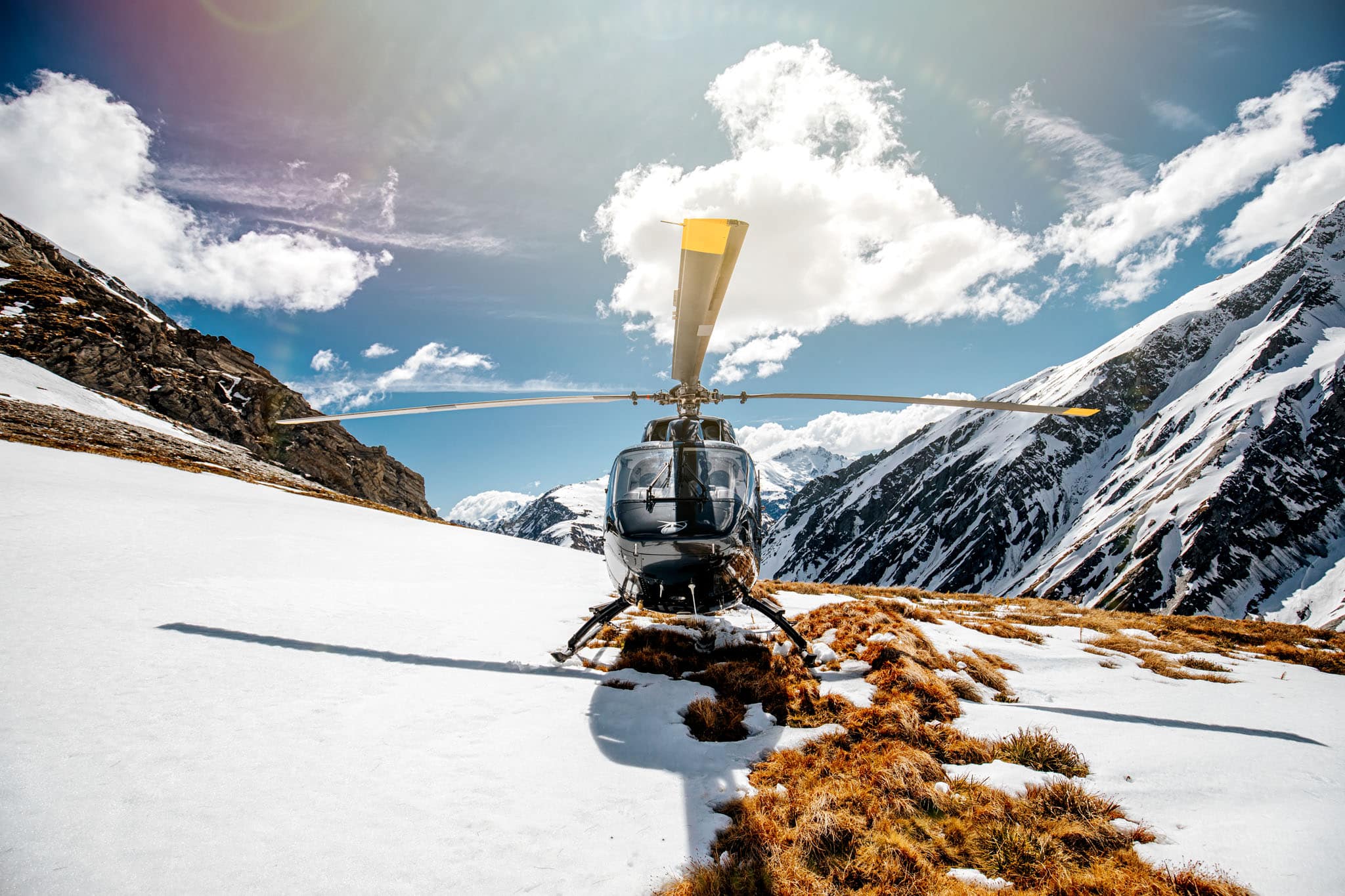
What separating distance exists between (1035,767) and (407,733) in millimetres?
6288

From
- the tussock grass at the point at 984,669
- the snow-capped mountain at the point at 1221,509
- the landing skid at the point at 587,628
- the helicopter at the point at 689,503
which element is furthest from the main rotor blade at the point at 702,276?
the snow-capped mountain at the point at 1221,509

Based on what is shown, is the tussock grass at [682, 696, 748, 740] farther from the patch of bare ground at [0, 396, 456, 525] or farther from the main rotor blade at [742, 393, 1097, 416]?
the patch of bare ground at [0, 396, 456, 525]

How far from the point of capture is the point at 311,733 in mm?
4793

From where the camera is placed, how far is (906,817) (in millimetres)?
4207

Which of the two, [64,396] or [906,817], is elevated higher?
[64,396]

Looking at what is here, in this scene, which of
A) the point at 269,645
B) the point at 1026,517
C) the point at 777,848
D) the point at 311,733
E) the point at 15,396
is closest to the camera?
the point at 777,848

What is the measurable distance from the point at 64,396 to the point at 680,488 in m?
61.8

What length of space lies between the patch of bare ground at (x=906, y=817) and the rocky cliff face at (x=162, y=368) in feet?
240

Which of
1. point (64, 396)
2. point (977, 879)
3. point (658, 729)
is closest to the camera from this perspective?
point (977, 879)

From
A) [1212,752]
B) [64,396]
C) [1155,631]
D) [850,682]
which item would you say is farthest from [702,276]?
[64,396]

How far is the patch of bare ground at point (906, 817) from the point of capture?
11.3 ft

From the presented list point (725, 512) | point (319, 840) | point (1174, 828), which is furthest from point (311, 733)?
point (1174, 828)

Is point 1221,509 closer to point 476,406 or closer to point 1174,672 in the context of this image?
point 1174,672

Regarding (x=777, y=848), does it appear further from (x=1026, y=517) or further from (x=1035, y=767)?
(x=1026, y=517)
